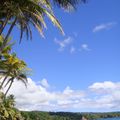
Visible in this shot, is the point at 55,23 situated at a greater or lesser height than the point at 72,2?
lesser

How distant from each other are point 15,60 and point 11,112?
1929cm

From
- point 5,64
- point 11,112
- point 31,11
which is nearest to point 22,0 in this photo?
point 31,11

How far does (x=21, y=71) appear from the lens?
43.1 m

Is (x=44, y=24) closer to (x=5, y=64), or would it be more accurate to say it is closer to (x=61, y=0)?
(x=61, y=0)

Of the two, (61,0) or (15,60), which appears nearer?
(61,0)

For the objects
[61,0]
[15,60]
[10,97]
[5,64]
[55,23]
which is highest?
[10,97]

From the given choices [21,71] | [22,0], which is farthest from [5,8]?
[21,71]

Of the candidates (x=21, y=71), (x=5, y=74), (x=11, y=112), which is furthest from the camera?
(x=11, y=112)

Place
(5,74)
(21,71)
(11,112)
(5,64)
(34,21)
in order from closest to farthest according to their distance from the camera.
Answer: (34,21)
(5,64)
(5,74)
(21,71)
(11,112)

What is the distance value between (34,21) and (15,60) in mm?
18090

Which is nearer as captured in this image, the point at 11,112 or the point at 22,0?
the point at 22,0

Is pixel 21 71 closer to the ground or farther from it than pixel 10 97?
closer to the ground

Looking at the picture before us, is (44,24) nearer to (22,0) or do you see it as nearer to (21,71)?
(22,0)

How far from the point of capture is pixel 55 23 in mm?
18734
